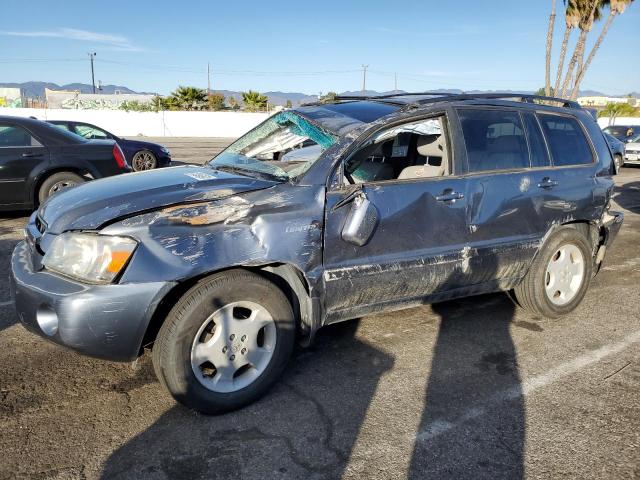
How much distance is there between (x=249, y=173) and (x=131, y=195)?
84cm

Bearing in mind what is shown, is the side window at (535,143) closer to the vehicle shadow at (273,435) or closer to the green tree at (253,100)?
the vehicle shadow at (273,435)

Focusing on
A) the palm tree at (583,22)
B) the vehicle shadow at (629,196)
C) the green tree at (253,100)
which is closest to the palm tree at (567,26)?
the palm tree at (583,22)

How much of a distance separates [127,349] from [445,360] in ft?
6.86

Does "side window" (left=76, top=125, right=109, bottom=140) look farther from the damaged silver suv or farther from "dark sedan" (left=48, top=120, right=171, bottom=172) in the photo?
the damaged silver suv

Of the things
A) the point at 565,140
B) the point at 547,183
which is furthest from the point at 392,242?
the point at 565,140

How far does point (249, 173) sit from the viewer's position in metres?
3.49

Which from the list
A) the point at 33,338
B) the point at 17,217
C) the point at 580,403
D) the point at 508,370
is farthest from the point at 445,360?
the point at 17,217

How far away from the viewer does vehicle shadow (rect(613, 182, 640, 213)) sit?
10.4 m

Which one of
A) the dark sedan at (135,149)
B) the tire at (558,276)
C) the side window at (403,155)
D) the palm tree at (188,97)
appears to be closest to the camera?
the side window at (403,155)

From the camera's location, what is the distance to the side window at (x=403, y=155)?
348 cm

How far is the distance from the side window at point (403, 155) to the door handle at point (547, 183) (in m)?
0.88

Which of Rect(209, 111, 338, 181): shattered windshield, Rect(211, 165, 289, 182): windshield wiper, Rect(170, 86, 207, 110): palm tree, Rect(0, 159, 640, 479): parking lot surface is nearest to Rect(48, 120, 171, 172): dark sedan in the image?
Rect(0, 159, 640, 479): parking lot surface

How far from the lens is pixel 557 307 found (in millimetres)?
4336

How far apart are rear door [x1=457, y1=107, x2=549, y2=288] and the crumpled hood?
158 cm
